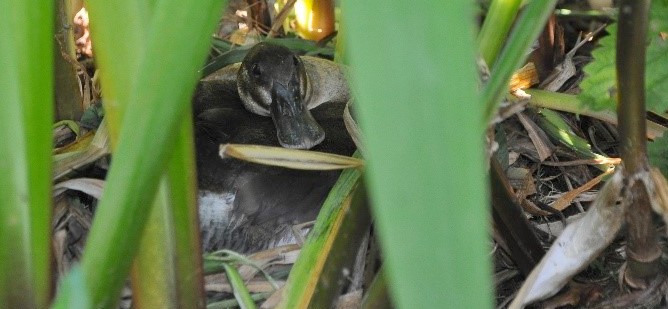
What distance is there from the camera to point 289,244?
120 cm

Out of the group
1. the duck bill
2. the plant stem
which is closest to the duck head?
the duck bill

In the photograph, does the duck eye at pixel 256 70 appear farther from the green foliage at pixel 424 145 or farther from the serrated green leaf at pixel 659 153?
the green foliage at pixel 424 145

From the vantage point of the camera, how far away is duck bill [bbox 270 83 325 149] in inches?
58.9

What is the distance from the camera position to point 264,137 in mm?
1532

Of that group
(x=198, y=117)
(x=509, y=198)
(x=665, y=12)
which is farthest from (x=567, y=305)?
(x=198, y=117)

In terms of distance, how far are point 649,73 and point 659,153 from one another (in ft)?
0.33

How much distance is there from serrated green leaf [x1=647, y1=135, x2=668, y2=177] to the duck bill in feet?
2.14

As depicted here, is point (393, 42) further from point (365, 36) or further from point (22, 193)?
point (22, 193)

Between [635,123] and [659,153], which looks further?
[659,153]

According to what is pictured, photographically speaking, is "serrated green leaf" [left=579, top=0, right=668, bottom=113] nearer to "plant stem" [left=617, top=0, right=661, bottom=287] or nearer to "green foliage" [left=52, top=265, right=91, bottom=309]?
"plant stem" [left=617, top=0, right=661, bottom=287]

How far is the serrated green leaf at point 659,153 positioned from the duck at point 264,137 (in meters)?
0.50

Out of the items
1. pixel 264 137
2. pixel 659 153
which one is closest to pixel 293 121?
pixel 264 137

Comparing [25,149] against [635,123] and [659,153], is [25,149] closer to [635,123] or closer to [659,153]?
[635,123]

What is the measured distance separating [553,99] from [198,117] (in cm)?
64
